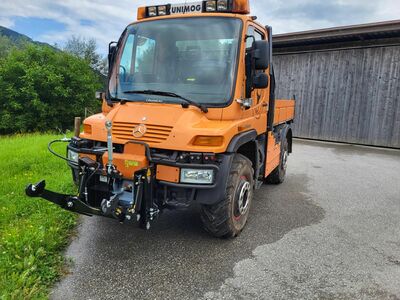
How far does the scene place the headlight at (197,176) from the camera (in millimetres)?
3320

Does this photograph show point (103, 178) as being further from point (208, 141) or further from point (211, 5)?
point (211, 5)

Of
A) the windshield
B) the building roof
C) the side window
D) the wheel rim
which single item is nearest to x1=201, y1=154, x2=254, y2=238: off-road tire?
the wheel rim

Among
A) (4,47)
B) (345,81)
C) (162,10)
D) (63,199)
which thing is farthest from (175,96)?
(4,47)

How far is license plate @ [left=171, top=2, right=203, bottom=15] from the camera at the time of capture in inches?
170

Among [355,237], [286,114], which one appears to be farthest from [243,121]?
[286,114]

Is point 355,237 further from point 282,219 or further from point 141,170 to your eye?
point 141,170

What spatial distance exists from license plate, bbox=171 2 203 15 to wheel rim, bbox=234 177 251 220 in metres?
2.19

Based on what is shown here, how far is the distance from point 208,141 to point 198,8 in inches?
77.2

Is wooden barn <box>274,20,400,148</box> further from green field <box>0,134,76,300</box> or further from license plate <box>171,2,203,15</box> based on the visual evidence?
green field <box>0,134,76,300</box>

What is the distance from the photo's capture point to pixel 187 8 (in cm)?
439

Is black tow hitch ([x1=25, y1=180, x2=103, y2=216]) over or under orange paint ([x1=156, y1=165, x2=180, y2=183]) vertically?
under

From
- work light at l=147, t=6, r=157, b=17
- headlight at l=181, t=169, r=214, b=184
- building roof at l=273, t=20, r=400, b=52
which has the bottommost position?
headlight at l=181, t=169, r=214, b=184

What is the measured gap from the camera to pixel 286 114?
685 cm

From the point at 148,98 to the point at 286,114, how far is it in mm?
3748
